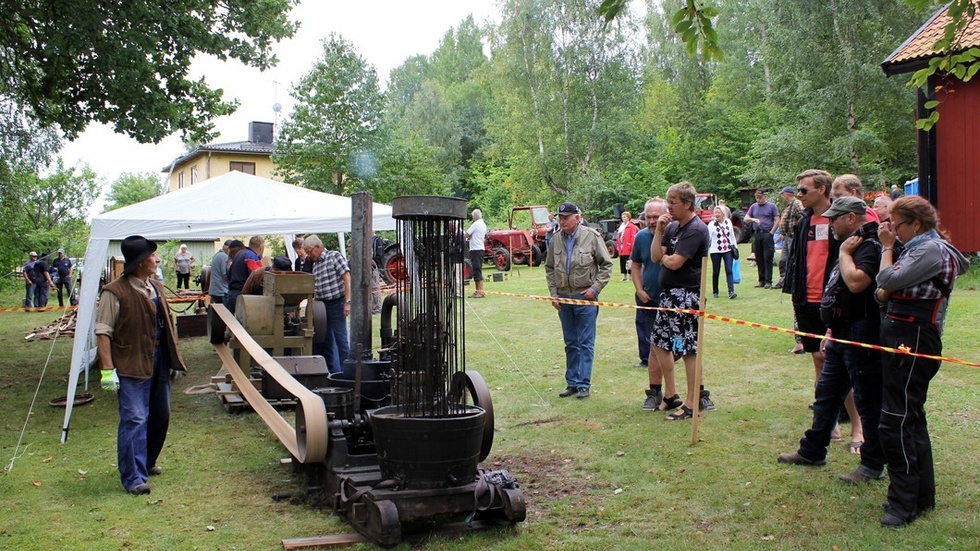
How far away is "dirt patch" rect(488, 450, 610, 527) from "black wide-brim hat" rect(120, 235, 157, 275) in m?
3.05

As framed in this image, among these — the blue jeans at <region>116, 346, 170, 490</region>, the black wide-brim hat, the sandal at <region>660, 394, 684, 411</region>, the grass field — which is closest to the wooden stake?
the grass field

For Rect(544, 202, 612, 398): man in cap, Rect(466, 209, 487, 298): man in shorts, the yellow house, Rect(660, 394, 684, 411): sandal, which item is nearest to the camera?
Rect(660, 394, 684, 411): sandal

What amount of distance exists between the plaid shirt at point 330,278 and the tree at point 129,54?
358 cm

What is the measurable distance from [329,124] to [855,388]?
3125cm

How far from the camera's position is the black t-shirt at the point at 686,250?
654cm

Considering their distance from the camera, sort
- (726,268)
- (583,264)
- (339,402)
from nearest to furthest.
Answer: (339,402) < (583,264) < (726,268)

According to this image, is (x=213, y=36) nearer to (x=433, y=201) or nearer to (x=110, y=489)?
(x=110, y=489)

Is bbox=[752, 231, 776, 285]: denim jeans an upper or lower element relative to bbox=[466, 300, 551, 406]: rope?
upper

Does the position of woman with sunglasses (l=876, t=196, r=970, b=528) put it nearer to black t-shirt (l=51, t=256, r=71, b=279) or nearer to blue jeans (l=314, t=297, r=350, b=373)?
blue jeans (l=314, t=297, r=350, b=373)

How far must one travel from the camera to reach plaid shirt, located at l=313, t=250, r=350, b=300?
32.4 feet

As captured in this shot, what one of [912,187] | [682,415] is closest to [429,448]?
[682,415]

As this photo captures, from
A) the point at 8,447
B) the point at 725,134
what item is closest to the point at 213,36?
the point at 8,447

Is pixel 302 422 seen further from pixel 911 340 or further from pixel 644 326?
pixel 644 326

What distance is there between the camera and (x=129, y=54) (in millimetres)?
10375
